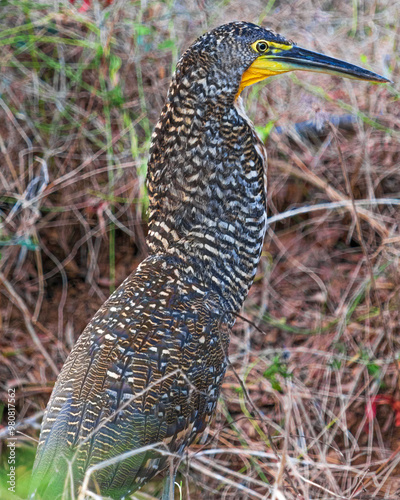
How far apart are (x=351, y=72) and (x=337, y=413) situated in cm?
169

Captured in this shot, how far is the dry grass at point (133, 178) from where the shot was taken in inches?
144

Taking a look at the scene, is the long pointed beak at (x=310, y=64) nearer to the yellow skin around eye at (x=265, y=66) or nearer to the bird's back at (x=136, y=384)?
the yellow skin around eye at (x=265, y=66)

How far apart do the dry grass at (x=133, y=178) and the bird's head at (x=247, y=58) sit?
3.85ft

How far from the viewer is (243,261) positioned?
244 centimetres

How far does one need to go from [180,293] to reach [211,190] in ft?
1.22

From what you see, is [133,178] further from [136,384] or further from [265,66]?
[136,384]

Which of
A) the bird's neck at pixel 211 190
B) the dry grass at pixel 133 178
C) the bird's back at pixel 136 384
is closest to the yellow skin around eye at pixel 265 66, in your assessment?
the bird's neck at pixel 211 190

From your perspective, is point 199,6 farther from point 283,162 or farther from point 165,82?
point 283,162

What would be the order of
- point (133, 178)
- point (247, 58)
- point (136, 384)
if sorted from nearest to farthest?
point (136, 384)
point (247, 58)
point (133, 178)

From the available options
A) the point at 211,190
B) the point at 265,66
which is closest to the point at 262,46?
the point at 265,66

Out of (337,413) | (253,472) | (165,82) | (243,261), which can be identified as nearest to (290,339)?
(337,413)

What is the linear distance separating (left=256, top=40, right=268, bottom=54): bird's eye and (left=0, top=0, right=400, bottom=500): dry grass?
1248 millimetres

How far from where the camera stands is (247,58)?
2.29 metres

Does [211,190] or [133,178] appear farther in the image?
[133,178]
